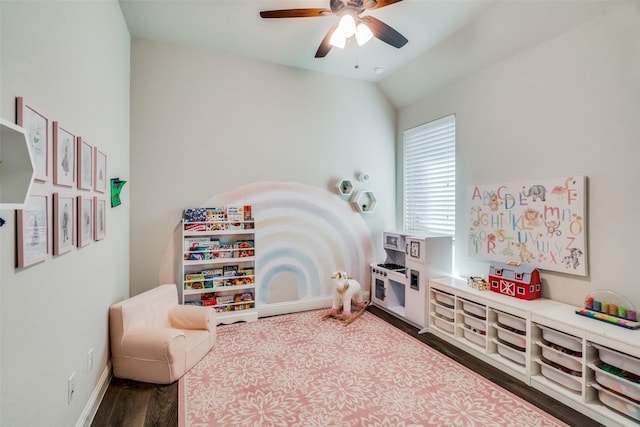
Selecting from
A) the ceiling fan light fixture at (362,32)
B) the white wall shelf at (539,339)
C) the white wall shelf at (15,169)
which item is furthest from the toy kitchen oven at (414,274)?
the white wall shelf at (15,169)

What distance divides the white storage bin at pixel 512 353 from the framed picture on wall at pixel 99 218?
323 centimetres

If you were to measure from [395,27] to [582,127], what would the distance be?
188cm

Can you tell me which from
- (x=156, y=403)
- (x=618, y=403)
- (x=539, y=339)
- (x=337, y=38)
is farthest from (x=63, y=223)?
(x=618, y=403)

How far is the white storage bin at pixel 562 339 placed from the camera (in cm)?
203

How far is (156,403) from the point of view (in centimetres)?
209

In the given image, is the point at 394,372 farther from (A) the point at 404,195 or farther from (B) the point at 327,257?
(A) the point at 404,195

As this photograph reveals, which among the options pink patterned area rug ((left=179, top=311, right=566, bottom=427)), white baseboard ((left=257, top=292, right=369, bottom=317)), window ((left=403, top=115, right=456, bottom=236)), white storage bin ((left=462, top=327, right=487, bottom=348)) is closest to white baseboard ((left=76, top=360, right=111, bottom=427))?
pink patterned area rug ((left=179, top=311, right=566, bottom=427))

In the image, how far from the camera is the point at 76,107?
1692 millimetres

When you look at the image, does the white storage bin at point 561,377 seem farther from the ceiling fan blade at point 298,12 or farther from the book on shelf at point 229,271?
the ceiling fan blade at point 298,12

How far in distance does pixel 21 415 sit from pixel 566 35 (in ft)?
13.2

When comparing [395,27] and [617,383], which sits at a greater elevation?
[395,27]

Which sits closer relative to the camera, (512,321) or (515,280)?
(512,321)

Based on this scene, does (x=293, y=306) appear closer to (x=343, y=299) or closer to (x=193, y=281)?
(x=343, y=299)

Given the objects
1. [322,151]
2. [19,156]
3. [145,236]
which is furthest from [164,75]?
[19,156]
